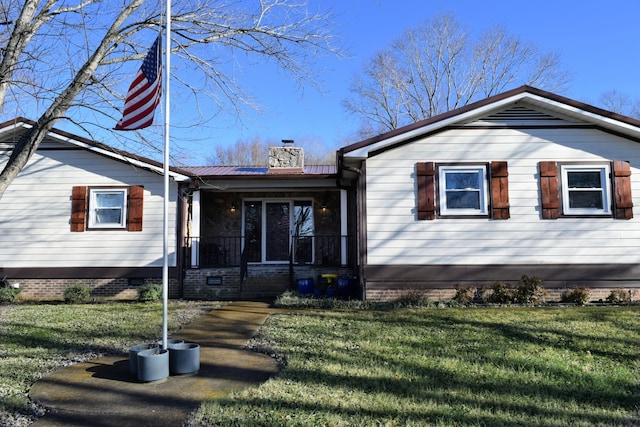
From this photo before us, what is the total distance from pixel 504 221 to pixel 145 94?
24.6 ft

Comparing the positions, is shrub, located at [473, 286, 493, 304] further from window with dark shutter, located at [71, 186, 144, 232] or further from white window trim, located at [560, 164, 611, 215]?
window with dark shutter, located at [71, 186, 144, 232]

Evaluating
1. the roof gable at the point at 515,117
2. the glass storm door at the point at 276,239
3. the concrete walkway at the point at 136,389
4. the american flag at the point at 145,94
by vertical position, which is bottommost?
the concrete walkway at the point at 136,389

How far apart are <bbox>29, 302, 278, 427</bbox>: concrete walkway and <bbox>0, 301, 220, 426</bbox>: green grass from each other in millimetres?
209

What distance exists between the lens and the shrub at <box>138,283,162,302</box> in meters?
10.5

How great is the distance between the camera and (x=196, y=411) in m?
3.97

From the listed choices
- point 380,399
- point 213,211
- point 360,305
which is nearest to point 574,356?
point 380,399

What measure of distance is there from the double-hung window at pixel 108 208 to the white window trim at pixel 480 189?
24.4ft

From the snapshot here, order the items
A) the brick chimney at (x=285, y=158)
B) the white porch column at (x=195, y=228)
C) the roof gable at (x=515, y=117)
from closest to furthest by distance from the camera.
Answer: the roof gable at (x=515, y=117), the white porch column at (x=195, y=228), the brick chimney at (x=285, y=158)

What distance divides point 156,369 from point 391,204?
635 cm

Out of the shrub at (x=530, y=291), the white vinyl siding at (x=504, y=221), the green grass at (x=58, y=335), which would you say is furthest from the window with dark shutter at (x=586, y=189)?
the green grass at (x=58, y=335)

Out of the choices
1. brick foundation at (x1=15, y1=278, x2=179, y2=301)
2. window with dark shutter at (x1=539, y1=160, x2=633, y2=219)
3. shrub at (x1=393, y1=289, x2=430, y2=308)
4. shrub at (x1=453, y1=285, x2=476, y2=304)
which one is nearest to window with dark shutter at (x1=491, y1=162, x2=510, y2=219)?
window with dark shutter at (x1=539, y1=160, x2=633, y2=219)

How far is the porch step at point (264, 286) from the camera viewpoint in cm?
1148

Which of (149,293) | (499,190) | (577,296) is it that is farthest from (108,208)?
(577,296)

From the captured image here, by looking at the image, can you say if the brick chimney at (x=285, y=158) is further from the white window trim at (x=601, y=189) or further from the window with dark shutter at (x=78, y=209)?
the white window trim at (x=601, y=189)
